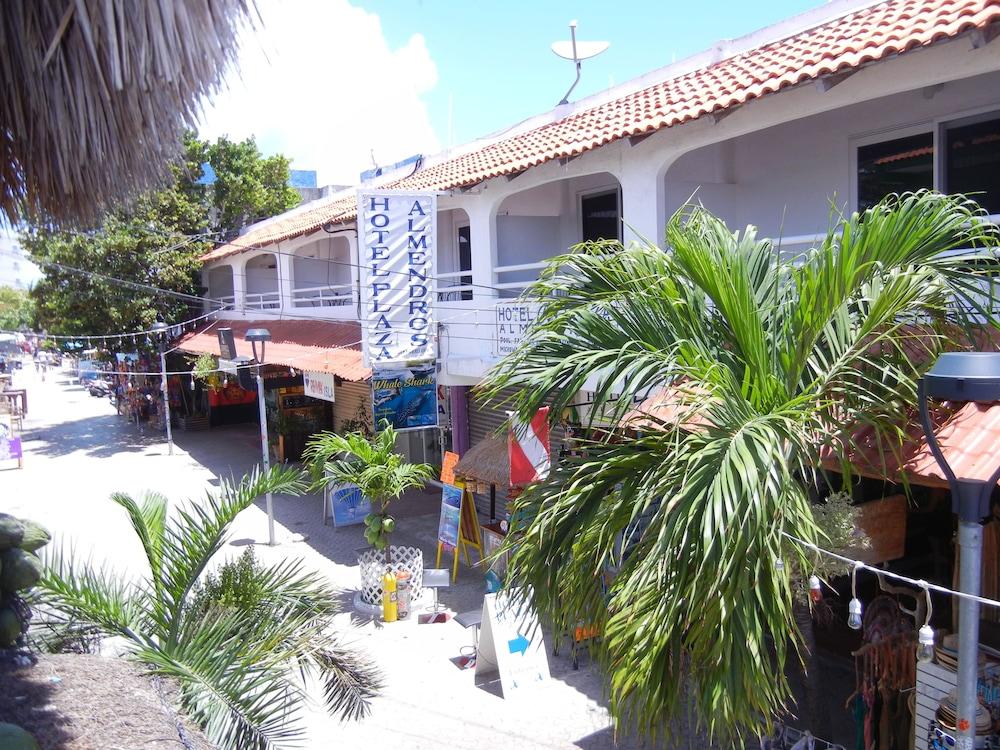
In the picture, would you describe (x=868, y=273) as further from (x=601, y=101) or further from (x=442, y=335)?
(x=601, y=101)

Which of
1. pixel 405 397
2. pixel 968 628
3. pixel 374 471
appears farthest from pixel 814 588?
pixel 405 397

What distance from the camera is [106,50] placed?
336 cm

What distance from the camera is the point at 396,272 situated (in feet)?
36.2

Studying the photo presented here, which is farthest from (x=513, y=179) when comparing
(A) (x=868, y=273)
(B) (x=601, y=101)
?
(A) (x=868, y=273)

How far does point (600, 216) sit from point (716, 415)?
876 centimetres

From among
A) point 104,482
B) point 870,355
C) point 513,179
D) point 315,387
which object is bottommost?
point 104,482

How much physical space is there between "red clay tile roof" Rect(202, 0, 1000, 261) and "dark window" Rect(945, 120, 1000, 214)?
56.6 inches

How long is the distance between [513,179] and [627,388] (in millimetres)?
6913

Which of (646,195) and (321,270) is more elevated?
(321,270)

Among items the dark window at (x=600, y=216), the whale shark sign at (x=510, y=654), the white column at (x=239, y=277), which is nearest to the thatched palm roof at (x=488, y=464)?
the whale shark sign at (x=510, y=654)

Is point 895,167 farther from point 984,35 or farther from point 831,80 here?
point 984,35

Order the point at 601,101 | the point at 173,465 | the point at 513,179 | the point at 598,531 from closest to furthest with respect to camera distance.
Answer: the point at 598,531 < the point at 513,179 < the point at 601,101 < the point at 173,465

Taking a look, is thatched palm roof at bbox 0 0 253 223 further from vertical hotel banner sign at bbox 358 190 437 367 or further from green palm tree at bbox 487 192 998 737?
vertical hotel banner sign at bbox 358 190 437 367

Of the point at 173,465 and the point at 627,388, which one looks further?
Result: the point at 173,465
